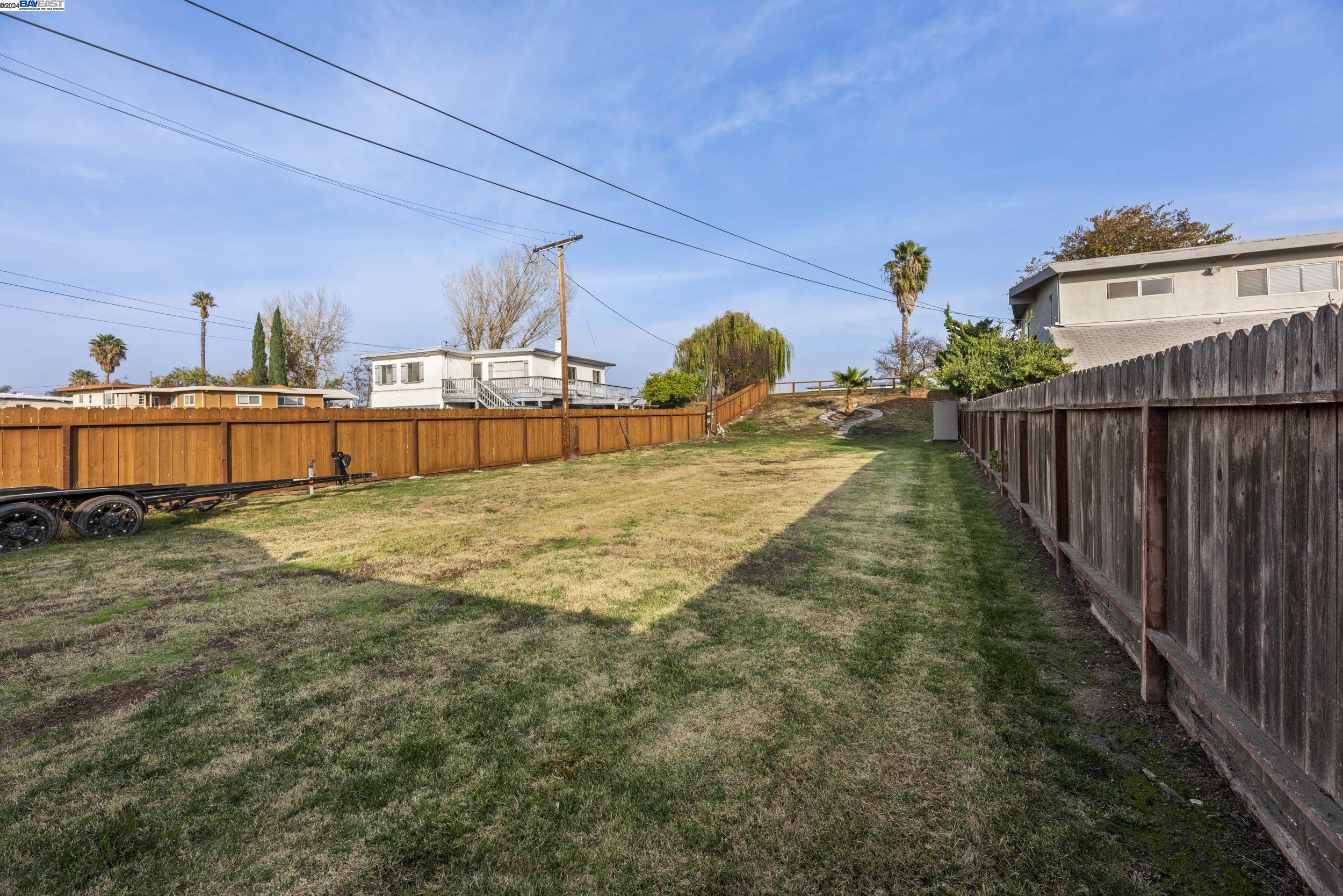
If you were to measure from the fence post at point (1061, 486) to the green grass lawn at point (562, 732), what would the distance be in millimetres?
363

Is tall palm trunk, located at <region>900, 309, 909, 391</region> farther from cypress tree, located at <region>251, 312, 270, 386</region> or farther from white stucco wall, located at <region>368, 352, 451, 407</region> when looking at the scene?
cypress tree, located at <region>251, 312, 270, 386</region>

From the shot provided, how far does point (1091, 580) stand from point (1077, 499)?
3.07 ft

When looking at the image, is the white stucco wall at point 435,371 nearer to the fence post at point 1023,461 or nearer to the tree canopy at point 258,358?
the tree canopy at point 258,358

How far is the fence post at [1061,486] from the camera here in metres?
5.56

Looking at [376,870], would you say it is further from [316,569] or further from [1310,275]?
[1310,275]

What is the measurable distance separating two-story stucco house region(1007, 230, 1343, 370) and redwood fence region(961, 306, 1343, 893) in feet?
63.5

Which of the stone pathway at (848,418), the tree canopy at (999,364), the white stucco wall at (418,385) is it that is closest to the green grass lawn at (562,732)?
the tree canopy at (999,364)

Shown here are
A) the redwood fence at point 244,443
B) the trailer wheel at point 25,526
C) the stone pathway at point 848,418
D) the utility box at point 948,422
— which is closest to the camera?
the trailer wheel at point 25,526

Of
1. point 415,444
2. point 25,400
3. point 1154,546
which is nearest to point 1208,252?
point 1154,546

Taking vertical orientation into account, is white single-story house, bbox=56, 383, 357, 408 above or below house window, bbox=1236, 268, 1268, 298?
below

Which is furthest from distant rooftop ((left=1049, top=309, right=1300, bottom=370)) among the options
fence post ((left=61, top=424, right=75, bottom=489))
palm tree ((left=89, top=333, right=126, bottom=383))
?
palm tree ((left=89, top=333, right=126, bottom=383))

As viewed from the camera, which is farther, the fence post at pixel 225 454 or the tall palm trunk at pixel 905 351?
the tall palm trunk at pixel 905 351

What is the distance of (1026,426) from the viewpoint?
25.5ft

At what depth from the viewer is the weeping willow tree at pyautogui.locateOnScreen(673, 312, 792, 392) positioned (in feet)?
155
